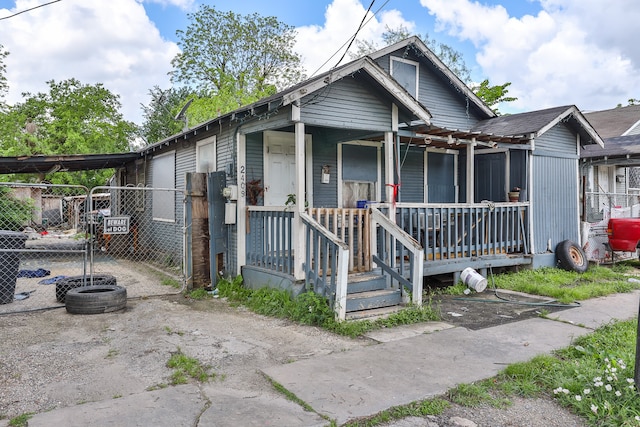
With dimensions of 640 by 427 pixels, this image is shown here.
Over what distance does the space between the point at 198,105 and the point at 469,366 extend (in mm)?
22073

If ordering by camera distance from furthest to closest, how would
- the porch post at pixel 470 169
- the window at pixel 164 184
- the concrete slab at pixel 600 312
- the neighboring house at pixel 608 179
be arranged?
1. the neighboring house at pixel 608 179
2. the window at pixel 164 184
3. the porch post at pixel 470 169
4. the concrete slab at pixel 600 312

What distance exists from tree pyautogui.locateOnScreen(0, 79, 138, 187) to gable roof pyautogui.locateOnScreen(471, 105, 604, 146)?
2501 cm

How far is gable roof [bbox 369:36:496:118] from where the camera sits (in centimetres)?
964

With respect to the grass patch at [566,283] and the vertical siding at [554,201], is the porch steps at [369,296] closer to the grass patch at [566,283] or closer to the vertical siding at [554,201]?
the grass patch at [566,283]

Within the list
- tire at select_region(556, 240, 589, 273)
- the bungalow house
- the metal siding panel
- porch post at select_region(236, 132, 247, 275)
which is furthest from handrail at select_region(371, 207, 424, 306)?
tire at select_region(556, 240, 589, 273)

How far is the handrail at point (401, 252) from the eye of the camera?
613cm

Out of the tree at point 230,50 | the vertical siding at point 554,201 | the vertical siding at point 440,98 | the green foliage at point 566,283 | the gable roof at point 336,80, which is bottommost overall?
the green foliage at point 566,283

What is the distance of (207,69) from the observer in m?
29.8

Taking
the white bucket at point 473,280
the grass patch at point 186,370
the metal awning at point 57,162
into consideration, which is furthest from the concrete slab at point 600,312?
the metal awning at point 57,162

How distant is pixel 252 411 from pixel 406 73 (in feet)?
28.7

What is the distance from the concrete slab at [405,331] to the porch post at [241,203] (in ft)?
9.94

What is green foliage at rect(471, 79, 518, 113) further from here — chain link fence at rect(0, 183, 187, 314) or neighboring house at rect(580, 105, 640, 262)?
chain link fence at rect(0, 183, 187, 314)

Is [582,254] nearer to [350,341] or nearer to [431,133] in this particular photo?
[431,133]

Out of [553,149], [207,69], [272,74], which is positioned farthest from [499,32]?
[207,69]
